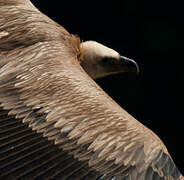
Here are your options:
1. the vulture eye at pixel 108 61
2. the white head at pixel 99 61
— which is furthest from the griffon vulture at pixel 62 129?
the vulture eye at pixel 108 61

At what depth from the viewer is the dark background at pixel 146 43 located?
1039 cm

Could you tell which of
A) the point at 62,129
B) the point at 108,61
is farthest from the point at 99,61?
the point at 62,129

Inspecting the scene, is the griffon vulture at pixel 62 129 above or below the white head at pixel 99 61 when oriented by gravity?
above

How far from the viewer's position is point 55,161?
4.55m

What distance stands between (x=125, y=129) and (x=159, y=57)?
5.83 m

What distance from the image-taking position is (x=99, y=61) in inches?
270

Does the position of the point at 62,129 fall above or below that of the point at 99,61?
above

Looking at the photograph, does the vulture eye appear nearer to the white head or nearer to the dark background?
the white head

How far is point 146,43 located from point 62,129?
19.5 ft

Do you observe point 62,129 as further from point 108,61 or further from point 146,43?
point 146,43

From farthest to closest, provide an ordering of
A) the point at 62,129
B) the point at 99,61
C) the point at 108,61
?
the point at 108,61
the point at 99,61
the point at 62,129

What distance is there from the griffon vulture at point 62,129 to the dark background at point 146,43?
483 cm

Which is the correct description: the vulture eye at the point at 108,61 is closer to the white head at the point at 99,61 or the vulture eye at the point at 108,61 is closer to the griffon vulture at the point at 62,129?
the white head at the point at 99,61

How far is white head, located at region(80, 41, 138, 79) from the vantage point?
6.74m
